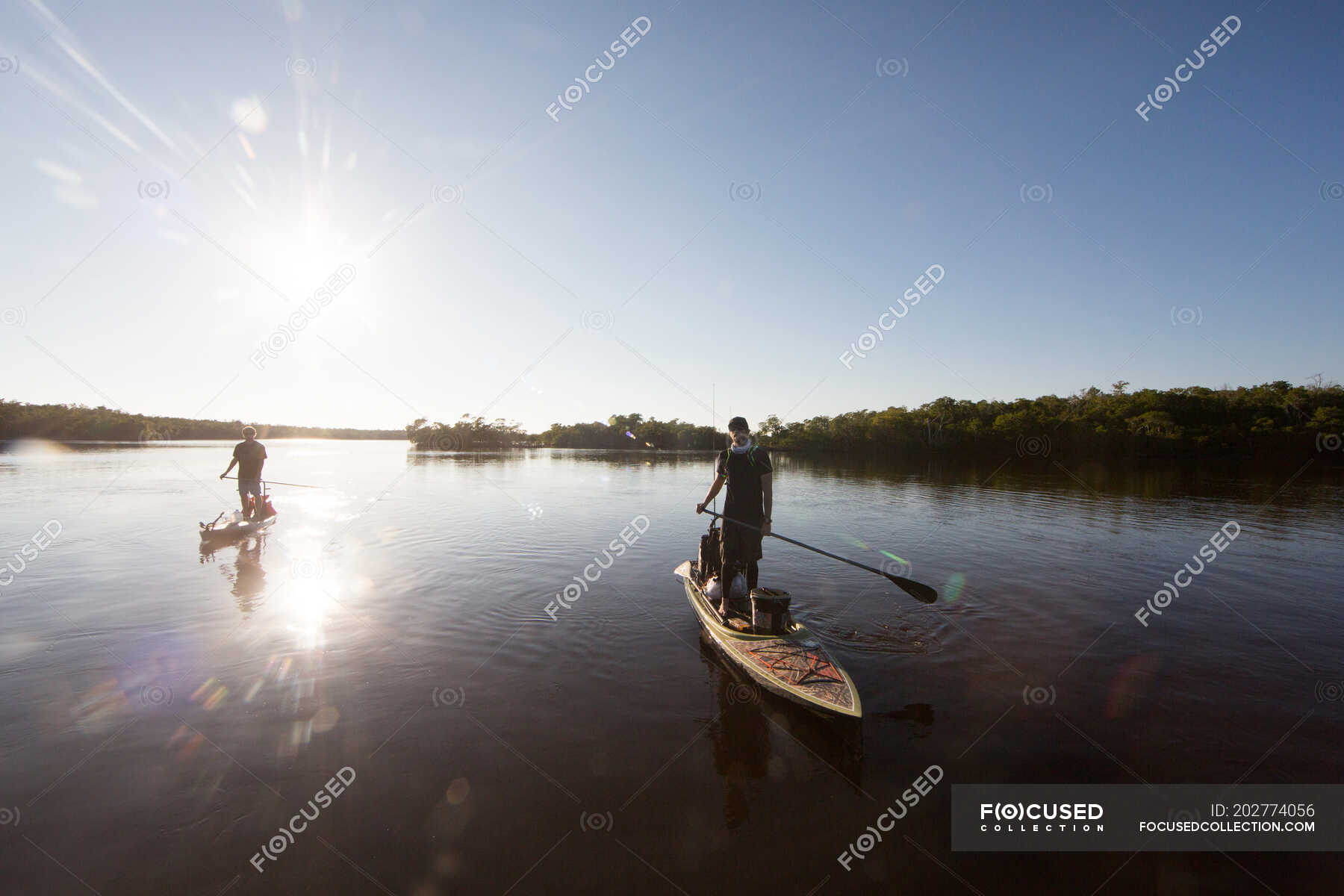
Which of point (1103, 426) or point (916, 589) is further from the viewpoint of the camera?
point (1103, 426)

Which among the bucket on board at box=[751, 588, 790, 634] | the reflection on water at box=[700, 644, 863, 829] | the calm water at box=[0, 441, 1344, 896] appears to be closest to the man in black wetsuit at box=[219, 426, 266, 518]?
the calm water at box=[0, 441, 1344, 896]

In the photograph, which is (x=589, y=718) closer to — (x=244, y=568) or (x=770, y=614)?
(x=770, y=614)

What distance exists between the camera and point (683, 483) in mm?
41219

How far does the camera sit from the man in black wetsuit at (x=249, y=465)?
16859 mm

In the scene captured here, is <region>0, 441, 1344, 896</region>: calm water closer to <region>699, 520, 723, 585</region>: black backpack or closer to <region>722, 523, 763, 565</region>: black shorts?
<region>699, 520, 723, 585</region>: black backpack

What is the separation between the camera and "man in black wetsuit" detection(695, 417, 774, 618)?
8.66 metres

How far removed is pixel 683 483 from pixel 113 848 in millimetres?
36961

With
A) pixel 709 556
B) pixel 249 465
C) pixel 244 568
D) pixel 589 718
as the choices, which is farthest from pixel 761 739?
pixel 249 465

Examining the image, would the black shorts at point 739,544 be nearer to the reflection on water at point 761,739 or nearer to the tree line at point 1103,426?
the reflection on water at point 761,739

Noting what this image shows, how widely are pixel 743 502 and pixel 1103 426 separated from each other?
10960 cm

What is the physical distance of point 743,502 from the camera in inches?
344

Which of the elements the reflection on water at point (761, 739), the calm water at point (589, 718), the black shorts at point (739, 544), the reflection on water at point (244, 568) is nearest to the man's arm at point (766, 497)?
the black shorts at point (739, 544)

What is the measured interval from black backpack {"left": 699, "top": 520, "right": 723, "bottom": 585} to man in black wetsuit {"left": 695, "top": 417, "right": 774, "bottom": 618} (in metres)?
1.34

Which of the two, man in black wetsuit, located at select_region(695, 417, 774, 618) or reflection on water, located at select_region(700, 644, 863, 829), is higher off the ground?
man in black wetsuit, located at select_region(695, 417, 774, 618)
